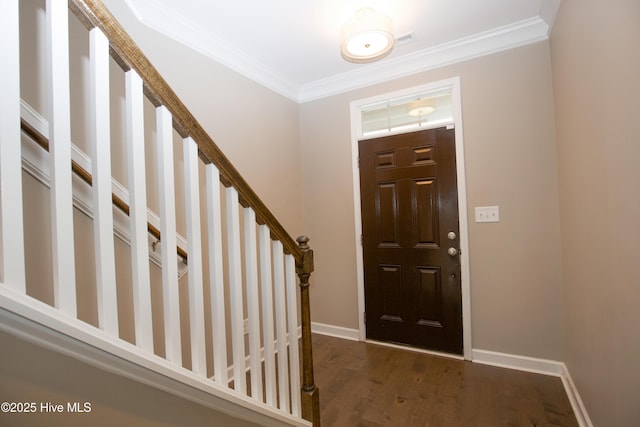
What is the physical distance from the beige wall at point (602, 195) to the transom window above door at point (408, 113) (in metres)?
0.82

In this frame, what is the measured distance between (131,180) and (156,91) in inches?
11.1

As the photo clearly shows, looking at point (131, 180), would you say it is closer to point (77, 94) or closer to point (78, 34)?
point (77, 94)

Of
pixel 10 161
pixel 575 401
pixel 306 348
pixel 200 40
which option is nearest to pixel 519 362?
pixel 575 401

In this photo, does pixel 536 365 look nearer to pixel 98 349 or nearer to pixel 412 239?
pixel 412 239

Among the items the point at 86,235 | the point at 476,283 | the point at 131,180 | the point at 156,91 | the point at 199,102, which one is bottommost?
the point at 476,283

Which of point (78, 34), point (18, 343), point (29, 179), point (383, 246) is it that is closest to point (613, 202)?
point (383, 246)

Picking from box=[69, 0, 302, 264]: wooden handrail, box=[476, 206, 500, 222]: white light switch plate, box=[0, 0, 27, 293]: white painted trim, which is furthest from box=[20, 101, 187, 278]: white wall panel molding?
box=[476, 206, 500, 222]: white light switch plate

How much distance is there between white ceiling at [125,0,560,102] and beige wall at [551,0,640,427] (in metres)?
0.37

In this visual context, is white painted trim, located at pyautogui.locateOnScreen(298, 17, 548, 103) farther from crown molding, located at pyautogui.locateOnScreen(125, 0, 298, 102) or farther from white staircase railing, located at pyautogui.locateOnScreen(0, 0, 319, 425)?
white staircase railing, located at pyautogui.locateOnScreen(0, 0, 319, 425)

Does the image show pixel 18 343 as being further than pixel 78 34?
No

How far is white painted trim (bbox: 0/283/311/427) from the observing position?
1.88 ft

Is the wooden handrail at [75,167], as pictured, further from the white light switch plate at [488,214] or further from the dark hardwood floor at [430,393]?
the white light switch plate at [488,214]

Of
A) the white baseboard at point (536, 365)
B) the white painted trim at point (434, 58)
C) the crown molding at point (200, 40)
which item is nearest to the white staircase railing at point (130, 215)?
the crown molding at point (200, 40)

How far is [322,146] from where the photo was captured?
308cm
